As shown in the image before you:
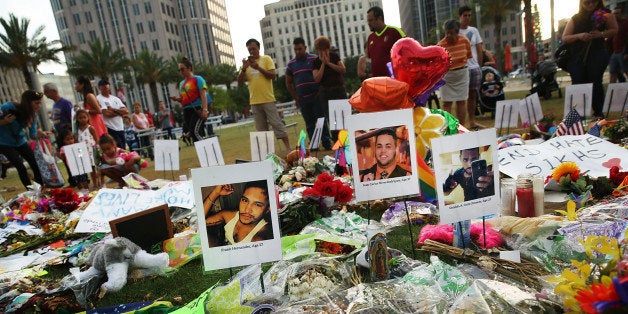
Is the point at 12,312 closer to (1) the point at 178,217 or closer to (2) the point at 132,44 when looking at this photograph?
(1) the point at 178,217

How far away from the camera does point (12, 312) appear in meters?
1.90

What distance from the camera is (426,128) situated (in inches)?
103

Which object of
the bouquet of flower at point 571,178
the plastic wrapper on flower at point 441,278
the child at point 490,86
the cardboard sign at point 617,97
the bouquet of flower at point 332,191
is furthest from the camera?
the child at point 490,86

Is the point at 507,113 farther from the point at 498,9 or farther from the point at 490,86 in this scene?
the point at 498,9

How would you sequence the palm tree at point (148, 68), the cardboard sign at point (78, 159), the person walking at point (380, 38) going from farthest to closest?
the palm tree at point (148, 68), the cardboard sign at point (78, 159), the person walking at point (380, 38)

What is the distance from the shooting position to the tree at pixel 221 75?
5119cm

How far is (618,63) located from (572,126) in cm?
430

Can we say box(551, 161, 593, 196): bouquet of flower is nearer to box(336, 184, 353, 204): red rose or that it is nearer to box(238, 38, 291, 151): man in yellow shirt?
box(336, 184, 353, 204): red rose

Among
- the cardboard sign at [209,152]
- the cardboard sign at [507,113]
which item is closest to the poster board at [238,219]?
the cardboard sign at [209,152]

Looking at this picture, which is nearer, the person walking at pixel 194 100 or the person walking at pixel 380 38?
the person walking at pixel 380 38

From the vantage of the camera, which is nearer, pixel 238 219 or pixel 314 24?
pixel 238 219

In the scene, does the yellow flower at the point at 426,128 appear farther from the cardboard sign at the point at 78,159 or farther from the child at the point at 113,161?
the cardboard sign at the point at 78,159

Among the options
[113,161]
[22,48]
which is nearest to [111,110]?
[113,161]

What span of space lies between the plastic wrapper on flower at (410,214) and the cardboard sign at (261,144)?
6.31ft
